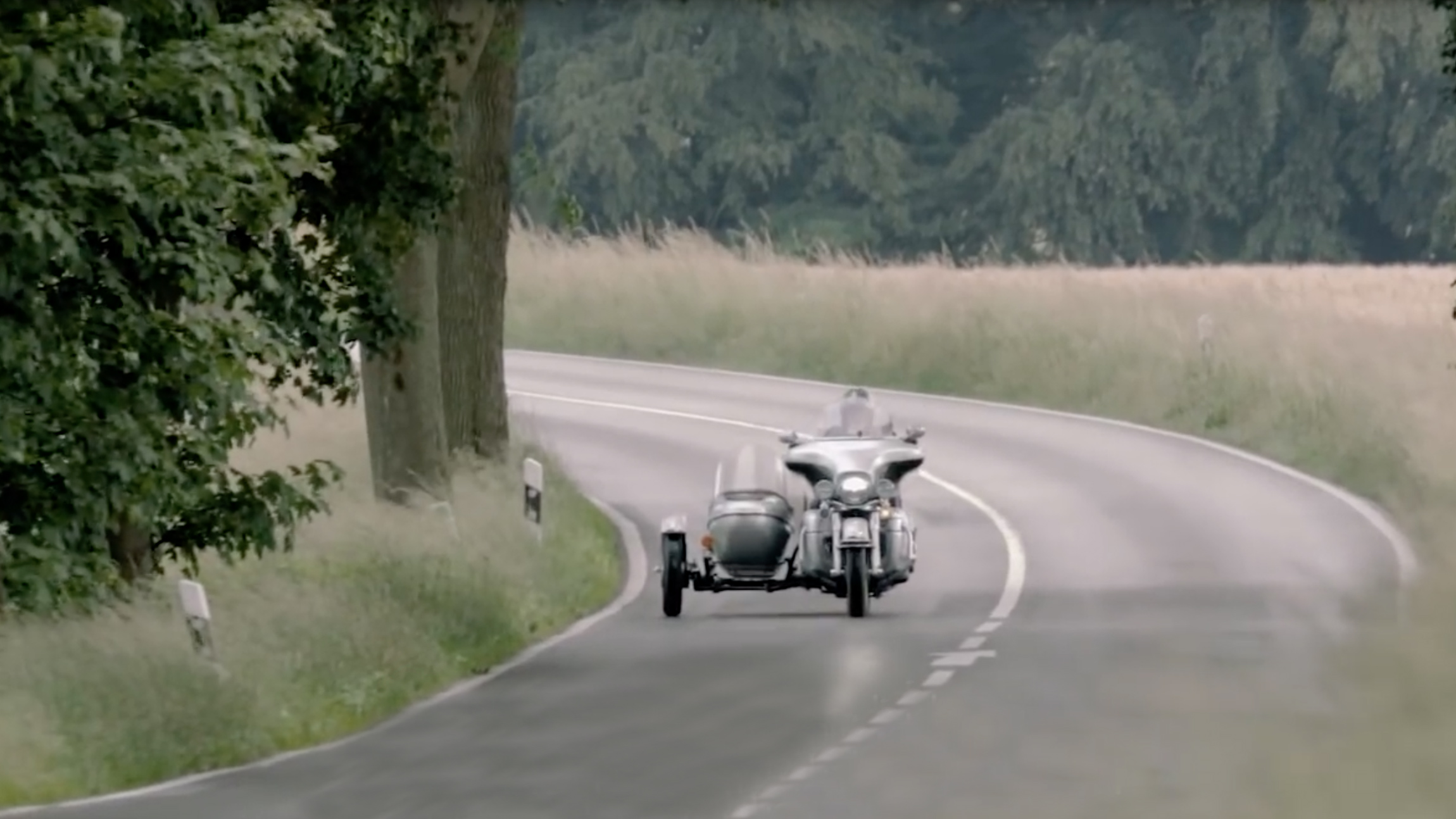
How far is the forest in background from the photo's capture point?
79.9 m

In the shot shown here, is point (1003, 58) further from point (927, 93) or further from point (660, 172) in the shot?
point (660, 172)

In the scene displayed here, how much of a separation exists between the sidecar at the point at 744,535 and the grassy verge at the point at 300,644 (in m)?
0.97

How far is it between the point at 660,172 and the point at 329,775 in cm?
6609

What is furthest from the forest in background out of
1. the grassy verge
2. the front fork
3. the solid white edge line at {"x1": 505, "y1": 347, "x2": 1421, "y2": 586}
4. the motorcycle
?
the front fork

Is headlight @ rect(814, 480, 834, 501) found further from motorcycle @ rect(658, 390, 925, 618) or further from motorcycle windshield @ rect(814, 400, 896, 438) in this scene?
motorcycle windshield @ rect(814, 400, 896, 438)

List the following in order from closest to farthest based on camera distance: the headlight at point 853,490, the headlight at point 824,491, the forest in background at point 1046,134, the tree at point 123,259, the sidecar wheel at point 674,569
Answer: the tree at point 123,259
the headlight at point 853,490
the headlight at point 824,491
the sidecar wheel at point 674,569
the forest in background at point 1046,134

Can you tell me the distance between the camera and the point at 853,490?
23266 millimetres

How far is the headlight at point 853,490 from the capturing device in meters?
23.2

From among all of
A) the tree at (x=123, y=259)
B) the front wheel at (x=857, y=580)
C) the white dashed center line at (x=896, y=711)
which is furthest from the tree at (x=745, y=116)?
the tree at (x=123, y=259)

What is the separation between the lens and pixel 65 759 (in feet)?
52.0

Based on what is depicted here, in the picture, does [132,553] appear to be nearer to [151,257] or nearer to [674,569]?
[151,257]

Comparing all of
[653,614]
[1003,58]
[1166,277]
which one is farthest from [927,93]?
[653,614]

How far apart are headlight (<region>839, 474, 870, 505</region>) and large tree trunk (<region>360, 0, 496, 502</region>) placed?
3.41m

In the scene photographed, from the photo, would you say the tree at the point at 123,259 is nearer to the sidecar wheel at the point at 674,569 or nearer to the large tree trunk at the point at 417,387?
the sidecar wheel at the point at 674,569
